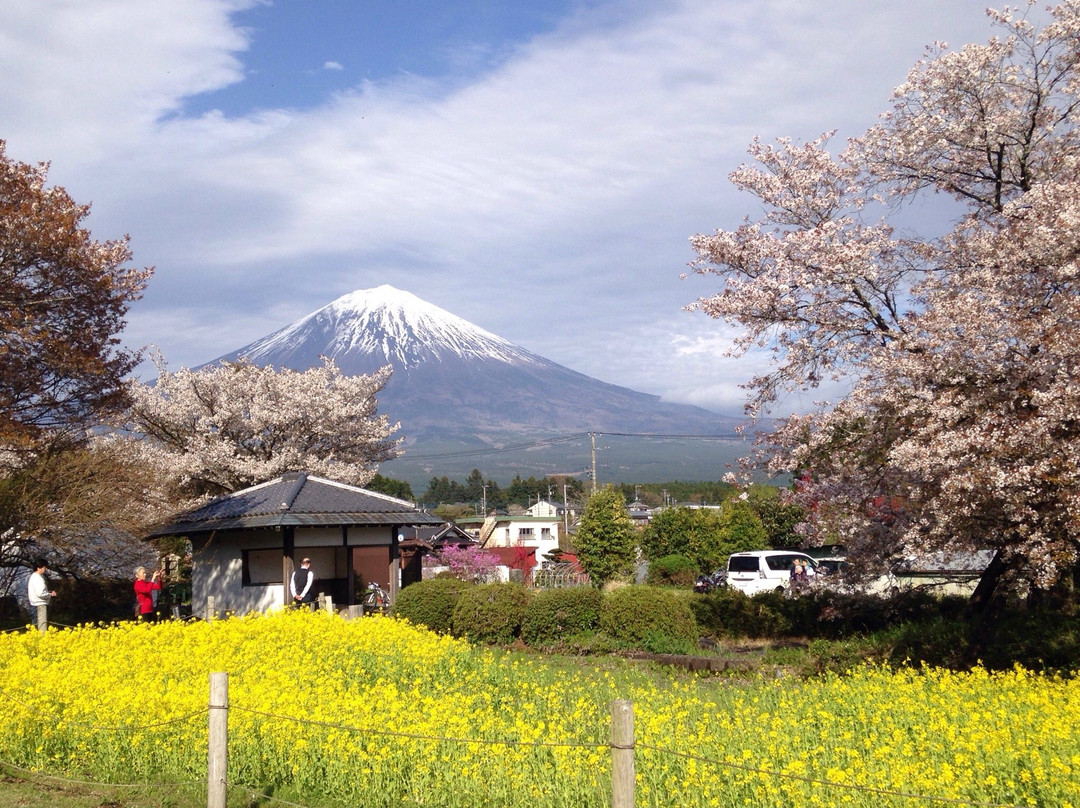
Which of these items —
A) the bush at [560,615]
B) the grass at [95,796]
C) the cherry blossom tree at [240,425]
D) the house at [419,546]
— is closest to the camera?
the grass at [95,796]

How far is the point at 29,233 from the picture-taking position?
692 inches

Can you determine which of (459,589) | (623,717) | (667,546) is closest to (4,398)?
(459,589)

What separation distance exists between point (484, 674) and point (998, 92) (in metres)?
11.4

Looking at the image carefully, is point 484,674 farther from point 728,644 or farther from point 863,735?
point 728,644

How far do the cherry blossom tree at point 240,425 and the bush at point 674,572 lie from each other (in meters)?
12.3

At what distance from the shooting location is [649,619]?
18.0 metres

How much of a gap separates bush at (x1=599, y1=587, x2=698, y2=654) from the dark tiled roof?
870cm

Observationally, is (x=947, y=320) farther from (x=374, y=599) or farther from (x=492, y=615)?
(x=374, y=599)

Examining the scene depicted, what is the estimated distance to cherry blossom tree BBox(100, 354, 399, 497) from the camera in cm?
3325

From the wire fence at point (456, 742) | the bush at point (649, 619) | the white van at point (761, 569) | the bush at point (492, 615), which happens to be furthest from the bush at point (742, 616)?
the wire fence at point (456, 742)

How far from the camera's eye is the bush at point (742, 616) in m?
18.6

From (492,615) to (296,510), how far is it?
733 centimetres

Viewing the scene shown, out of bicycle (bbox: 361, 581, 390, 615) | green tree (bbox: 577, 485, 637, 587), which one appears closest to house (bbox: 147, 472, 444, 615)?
bicycle (bbox: 361, 581, 390, 615)

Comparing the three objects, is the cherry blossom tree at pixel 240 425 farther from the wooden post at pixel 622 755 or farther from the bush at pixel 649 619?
the wooden post at pixel 622 755
